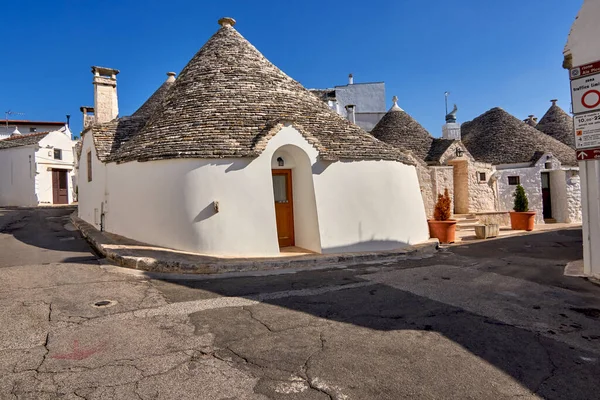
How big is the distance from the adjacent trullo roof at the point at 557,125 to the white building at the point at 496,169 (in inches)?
195

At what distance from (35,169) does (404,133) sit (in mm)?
26084

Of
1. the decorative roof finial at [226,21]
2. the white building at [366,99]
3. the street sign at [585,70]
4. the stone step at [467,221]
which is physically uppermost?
the white building at [366,99]

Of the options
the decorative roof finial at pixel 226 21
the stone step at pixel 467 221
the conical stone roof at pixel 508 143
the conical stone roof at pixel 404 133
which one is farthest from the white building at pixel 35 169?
the conical stone roof at pixel 508 143

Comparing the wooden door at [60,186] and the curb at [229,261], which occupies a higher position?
the wooden door at [60,186]

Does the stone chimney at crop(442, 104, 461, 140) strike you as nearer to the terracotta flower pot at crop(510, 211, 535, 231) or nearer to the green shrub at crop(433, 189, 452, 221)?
the terracotta flower pot at crop(510, 211, 535, 231)

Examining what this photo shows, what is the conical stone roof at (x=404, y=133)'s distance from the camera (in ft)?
71.8

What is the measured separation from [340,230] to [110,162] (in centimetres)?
751

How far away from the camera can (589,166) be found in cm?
652

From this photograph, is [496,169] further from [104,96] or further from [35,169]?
[35,169]

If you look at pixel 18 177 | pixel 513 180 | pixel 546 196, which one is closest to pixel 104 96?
pixel 18 177

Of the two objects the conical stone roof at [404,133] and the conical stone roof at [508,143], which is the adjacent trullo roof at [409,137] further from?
the conical stone roof at [508,143]

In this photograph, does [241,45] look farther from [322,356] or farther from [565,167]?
[565,167]

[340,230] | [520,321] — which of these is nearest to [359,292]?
[520,321]

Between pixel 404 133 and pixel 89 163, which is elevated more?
pixel 404 133
